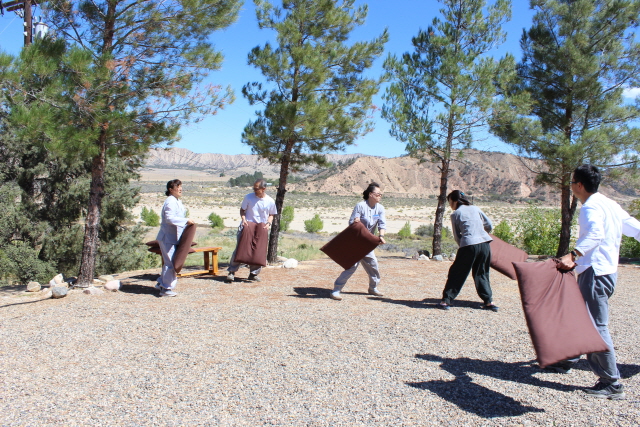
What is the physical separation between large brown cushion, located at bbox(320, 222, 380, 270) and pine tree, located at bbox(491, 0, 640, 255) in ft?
24.3

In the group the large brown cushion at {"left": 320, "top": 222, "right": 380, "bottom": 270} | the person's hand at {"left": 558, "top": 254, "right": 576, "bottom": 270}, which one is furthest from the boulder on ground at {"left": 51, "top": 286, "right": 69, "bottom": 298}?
the person's hand at {"left": 558, "top": 254, "right": 576, "bottom": 270}

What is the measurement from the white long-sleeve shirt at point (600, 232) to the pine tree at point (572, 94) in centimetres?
930

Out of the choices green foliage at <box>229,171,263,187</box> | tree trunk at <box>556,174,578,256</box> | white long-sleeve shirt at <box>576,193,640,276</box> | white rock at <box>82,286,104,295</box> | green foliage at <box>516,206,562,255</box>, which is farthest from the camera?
green foliage at <box>229,171,263,187</box>

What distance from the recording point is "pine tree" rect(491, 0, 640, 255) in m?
12.9

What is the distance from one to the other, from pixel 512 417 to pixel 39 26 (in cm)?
982

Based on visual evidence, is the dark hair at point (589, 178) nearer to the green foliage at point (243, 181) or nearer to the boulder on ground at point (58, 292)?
the boulder on ground at point (58, 292)

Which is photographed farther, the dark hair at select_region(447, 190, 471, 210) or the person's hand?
the dark hair at select_region(447, 190, 471, 210)

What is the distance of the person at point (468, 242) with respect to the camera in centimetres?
673

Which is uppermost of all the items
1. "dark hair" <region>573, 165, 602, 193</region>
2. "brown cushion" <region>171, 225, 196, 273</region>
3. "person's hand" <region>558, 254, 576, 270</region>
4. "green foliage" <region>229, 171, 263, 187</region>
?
"green foliage" <region>229, 171, 263, 187</region>

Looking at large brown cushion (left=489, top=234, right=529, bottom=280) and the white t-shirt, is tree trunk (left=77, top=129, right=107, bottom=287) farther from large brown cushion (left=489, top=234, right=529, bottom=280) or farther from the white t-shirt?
large brown cushion (left=489, top=234, right=529, bottom=280)

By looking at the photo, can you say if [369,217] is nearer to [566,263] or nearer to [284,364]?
[284,364]

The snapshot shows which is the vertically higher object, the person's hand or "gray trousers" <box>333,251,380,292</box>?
the person's hand

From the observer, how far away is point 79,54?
6922 mm

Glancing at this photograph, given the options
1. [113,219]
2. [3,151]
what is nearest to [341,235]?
[113,219]
